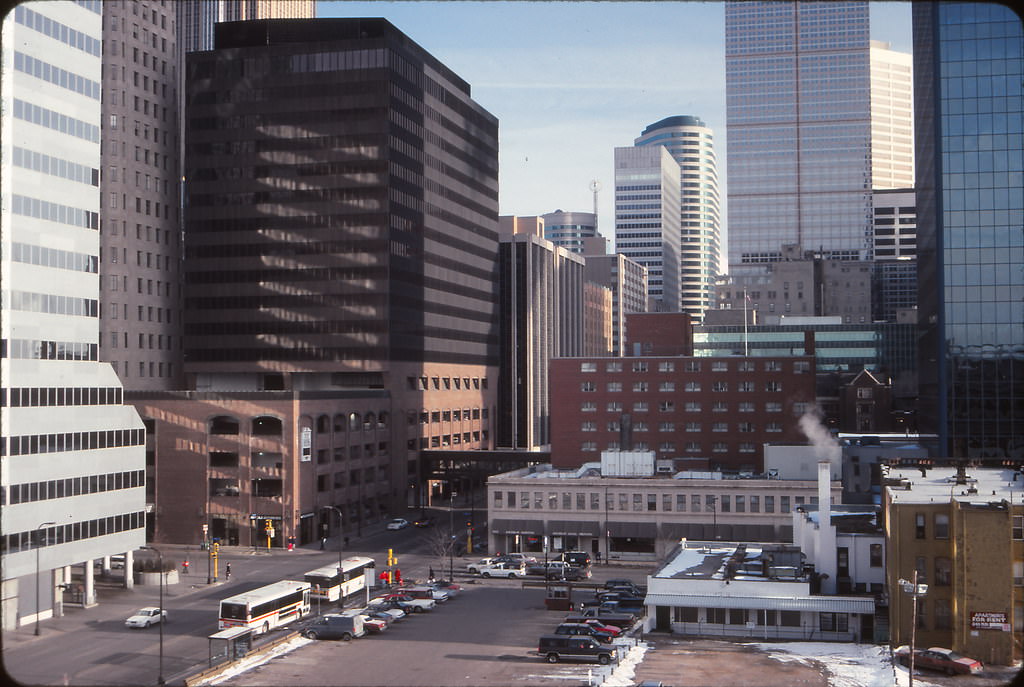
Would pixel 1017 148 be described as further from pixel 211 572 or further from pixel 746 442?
pixel 211 572

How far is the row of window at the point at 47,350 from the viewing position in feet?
197

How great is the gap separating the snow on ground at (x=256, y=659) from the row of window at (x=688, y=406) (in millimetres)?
55267

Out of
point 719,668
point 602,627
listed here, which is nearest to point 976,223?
point 602,627

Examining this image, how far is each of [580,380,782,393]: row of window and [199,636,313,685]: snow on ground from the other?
56.3m

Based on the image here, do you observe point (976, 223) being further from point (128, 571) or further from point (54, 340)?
point (54, 340)

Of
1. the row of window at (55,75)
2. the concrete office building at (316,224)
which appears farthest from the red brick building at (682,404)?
the row of window at (55,75)

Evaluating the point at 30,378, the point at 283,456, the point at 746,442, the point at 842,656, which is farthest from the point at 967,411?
the point at 30,378

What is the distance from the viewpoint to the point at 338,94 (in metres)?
126

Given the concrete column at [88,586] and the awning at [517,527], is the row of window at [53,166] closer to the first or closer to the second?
the concrete column at [88,586]

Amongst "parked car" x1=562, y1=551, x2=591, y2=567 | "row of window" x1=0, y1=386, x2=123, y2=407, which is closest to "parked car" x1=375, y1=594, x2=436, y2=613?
"parked car" x1=562, y1=551, x2=591, y2=567

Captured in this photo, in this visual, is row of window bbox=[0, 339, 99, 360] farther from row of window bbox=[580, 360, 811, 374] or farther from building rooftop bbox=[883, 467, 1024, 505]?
row of window bbox=[580, 360, 811, 374]

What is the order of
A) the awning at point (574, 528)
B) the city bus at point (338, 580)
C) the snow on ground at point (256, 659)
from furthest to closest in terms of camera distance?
the awning at point (574, 528)
the city bus at point (338, 580)
the snow on ground at point (256, 659)

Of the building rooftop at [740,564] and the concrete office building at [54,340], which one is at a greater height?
the concrete office building at [54,340]

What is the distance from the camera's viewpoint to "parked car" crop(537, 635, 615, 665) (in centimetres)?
5212
